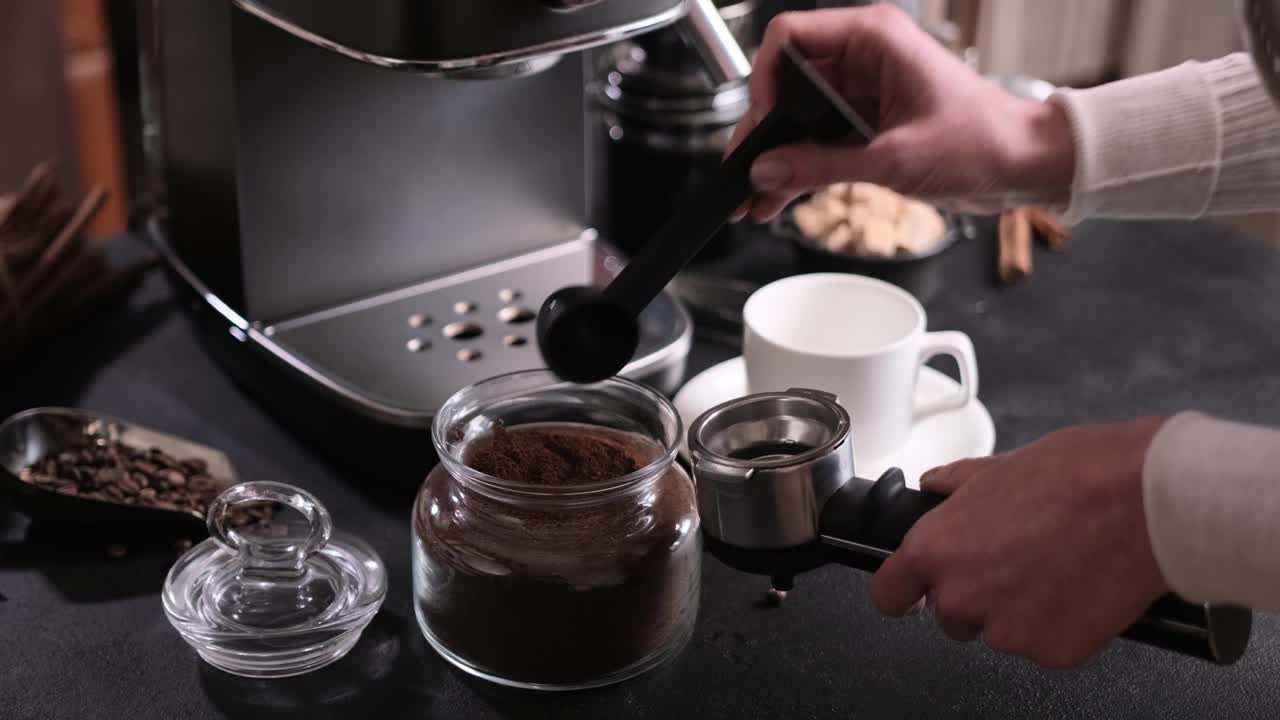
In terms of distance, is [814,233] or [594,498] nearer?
[594,498]

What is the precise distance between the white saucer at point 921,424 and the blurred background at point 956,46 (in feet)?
2.96

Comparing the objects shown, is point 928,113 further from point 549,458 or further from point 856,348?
point 549,458

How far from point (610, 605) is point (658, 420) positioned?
105mm

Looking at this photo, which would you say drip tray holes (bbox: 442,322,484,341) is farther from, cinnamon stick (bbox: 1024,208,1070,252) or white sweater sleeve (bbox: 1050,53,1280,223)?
cinnamon stick (bbox: 1024,208,1070,252)

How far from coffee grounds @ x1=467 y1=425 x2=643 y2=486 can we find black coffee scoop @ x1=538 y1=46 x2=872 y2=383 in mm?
40

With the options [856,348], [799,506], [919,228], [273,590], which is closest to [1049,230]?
[919,228]

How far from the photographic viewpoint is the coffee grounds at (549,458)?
618 mm

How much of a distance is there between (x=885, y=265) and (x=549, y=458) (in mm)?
→ 380

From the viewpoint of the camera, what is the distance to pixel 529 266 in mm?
897

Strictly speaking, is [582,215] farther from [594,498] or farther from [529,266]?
[594,498]

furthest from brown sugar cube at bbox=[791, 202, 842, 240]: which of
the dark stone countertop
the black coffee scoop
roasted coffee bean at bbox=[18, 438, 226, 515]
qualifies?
roasted coffee bean at bbox=[18, 438, 226, 515]

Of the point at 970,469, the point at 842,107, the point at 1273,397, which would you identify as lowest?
the point at 1273,397

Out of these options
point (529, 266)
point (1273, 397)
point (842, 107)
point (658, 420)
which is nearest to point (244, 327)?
point (529, 266)

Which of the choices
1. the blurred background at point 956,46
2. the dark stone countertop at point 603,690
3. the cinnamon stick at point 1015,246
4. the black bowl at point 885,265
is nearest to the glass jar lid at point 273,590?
the dark stone countertop at point 603,690
